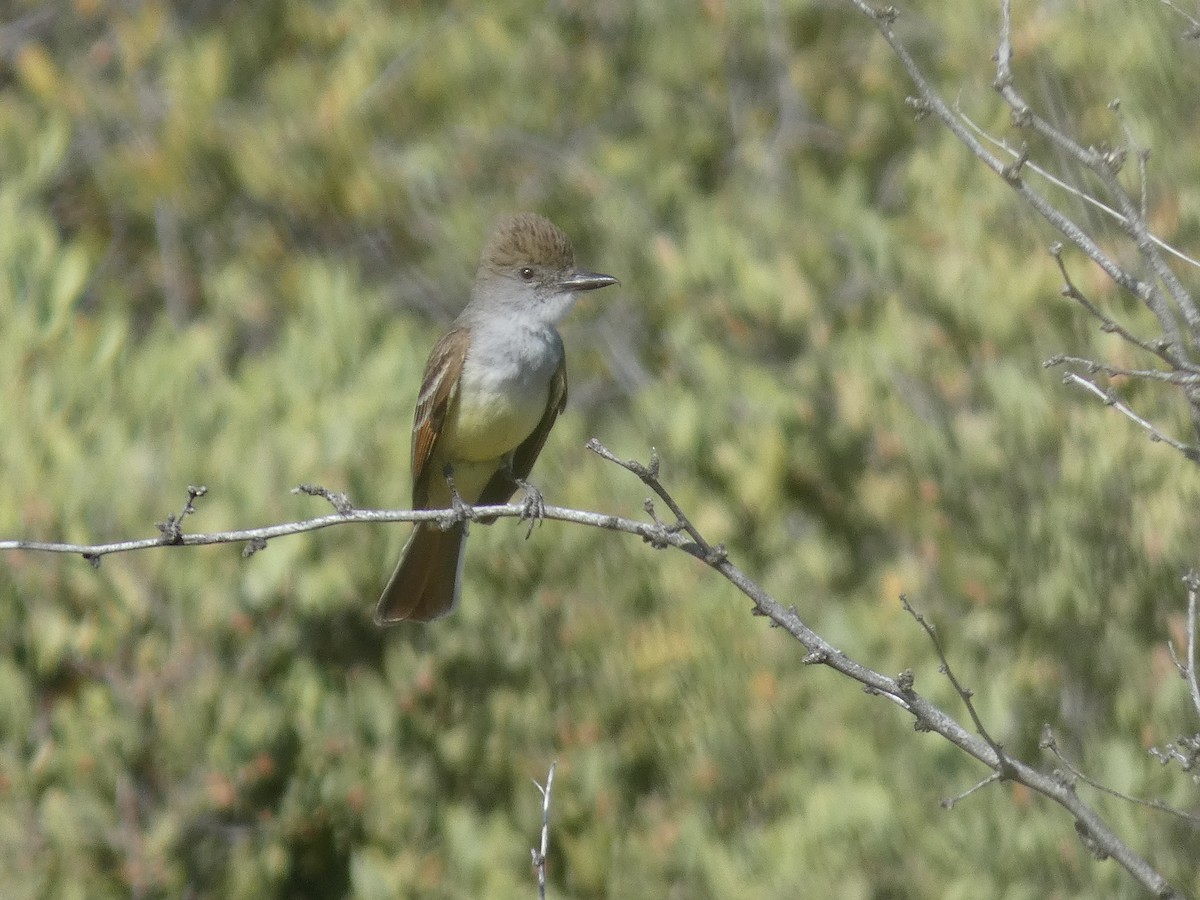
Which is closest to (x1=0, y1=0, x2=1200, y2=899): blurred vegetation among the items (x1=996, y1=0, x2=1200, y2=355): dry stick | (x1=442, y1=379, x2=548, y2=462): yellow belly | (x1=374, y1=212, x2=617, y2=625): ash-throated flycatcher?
(x1=374, y1=212, x2=617, y2=625): ash-throated flycatcher

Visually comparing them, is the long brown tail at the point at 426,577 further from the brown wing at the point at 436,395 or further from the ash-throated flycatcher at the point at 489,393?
the brown wing at the point at 436,395

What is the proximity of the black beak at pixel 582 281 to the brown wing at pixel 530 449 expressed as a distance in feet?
0.72

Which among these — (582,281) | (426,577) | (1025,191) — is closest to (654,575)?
(426,577)

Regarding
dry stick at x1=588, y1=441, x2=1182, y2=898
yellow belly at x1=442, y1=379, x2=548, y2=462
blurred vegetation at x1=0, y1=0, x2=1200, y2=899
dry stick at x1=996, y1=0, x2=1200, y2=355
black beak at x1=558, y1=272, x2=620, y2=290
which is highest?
dry stick at x1=996, y1=0, x2=1200, y2=355

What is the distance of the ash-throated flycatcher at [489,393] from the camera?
501 centimetres

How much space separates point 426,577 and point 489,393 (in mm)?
552

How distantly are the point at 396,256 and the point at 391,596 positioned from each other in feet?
10.1

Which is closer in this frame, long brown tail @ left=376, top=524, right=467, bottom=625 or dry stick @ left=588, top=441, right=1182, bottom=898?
dry stick @ left=588, top=441, right=1182, bottom=898

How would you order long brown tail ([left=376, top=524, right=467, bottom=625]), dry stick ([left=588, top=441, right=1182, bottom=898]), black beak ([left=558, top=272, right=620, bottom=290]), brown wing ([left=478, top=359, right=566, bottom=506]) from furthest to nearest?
brown wing ([left=478, top=359, right=566, bottom=506]) → black beak ([left=558, top=272, right=620, bottom=290]) → long brown tail ([left=376, top=524, right=467, bottom=625]) → dry stick ([left=588, top=441, right=1182, bottom=898])

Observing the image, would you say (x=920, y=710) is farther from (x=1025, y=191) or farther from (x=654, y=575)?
(x=654, y=575)

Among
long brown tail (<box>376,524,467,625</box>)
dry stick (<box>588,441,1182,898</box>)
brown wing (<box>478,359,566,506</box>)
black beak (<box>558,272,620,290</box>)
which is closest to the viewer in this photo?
dry stick (<box>588,441,1182,898</box>)

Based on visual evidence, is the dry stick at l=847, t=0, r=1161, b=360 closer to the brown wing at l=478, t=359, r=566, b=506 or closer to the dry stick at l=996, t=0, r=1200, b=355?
the dry stick at l=996, t=0, r=1200, b=355

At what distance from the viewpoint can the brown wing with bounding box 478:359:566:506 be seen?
519 centimetres

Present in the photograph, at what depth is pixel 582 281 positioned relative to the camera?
17.0 ft
